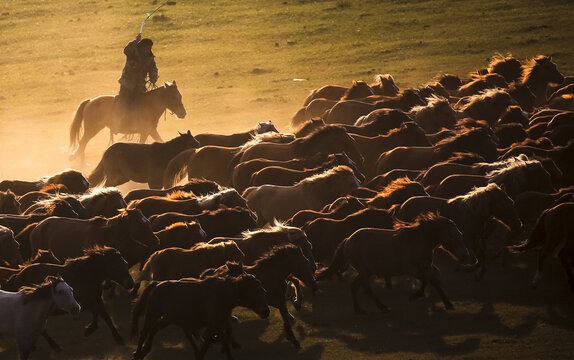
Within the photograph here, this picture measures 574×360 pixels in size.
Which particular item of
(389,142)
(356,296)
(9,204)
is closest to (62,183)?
(9,204)

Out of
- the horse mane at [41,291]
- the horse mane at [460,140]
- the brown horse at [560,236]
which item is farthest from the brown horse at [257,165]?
the horse mane at [41,291]

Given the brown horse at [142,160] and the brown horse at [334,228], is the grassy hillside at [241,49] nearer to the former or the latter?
the brown horse at [142,160]

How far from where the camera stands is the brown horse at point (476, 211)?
1016 centimetres

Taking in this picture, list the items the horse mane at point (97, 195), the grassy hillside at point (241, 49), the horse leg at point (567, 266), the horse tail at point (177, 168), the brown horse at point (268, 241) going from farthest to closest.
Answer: the grassy hillside at point (241, 49) → the horse tail at point (177, 168) → the horse mane at point (97, 195) → the brown horse at point (268, 241) → the horse leg at point (567, 266)

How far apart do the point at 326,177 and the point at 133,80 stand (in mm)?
6629

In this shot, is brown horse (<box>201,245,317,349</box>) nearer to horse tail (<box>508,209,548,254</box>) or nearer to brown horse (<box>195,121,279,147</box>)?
horse tail (<box>508,209,548,254</box>)

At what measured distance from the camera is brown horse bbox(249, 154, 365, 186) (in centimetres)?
1222

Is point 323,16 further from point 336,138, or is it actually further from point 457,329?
point 457,329

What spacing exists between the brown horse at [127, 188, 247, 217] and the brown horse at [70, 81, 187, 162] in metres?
5.88

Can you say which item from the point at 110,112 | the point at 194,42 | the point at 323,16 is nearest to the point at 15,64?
the point at 194,42

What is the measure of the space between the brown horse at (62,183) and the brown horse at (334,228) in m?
4.14

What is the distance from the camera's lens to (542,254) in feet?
32.1

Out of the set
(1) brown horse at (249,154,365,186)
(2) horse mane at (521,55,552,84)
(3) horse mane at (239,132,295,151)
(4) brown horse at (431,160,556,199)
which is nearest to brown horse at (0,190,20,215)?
(1) brown horse at (249,154,365,186)

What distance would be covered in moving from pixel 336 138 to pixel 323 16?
2412 centimetres
